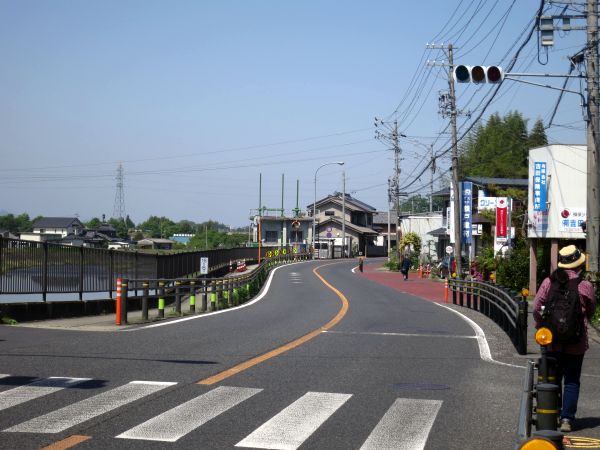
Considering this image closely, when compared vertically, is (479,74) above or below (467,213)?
above

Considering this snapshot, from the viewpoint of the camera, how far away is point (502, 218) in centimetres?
4034

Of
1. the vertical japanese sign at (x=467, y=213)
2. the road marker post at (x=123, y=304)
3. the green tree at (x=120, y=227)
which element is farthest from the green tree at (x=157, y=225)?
the road marker post at (x=123, y=304)

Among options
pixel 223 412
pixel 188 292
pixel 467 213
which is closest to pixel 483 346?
pixel 223 412

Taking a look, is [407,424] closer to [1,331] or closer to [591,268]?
[1,331]

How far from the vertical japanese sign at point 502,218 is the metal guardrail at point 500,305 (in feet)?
21.8

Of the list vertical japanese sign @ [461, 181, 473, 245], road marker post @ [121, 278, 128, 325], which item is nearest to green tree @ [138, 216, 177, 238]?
vertical japanese sign @ [461, 181, 473, 245]

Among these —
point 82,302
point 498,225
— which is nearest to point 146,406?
point 82,302

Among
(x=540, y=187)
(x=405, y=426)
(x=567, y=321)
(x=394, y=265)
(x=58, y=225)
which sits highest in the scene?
(x=540, y=187)

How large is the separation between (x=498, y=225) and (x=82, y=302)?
23778 millimetres

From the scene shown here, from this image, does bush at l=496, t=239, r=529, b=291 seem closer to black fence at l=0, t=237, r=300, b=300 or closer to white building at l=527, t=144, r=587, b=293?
white building at l=527, t=144, r=587, b=293

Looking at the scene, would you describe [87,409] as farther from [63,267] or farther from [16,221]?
[16,221]

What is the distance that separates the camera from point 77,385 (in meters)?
9.58

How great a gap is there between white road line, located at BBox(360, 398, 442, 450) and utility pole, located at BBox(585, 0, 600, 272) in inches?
476

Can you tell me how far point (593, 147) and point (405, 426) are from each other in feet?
46.6
